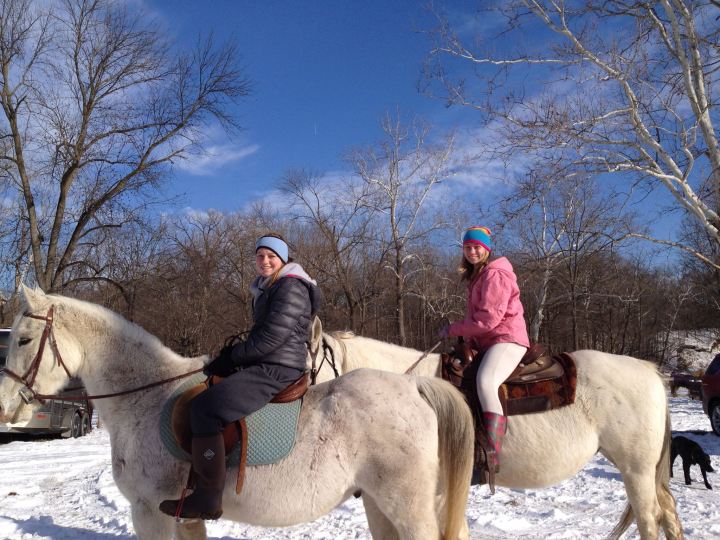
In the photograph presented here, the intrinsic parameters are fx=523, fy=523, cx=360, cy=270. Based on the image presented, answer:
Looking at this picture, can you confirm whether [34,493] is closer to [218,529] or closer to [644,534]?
[218,529]

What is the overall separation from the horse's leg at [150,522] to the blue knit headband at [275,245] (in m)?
1.59

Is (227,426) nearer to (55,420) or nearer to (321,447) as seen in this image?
(321,447)

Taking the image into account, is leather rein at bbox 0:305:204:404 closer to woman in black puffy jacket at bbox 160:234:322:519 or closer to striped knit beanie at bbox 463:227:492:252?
woman in black puffy jacket at bbox 160:234:322:519

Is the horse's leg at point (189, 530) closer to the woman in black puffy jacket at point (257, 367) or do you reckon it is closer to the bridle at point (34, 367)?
the woman in black puffy jacket at point (257, 367)

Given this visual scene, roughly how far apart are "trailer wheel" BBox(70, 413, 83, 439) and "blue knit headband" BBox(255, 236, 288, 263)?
33.8 feet

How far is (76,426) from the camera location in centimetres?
1158

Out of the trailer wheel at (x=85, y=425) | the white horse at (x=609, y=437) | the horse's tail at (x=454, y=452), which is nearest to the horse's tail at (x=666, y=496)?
the white horse at (x=609, y=437)

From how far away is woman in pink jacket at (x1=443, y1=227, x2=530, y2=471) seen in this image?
3781mm

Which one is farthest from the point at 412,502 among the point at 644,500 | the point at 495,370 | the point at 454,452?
the point at 644,500

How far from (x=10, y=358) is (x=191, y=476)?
54.2 inches

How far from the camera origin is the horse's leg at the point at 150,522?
9.55 ft

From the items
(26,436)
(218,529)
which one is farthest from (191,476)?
(26,436)

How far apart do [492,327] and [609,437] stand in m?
1.28

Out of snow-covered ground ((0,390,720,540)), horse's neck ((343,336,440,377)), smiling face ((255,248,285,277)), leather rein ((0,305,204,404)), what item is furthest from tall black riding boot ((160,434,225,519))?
snow-covered ground ((0,390,720,540))
